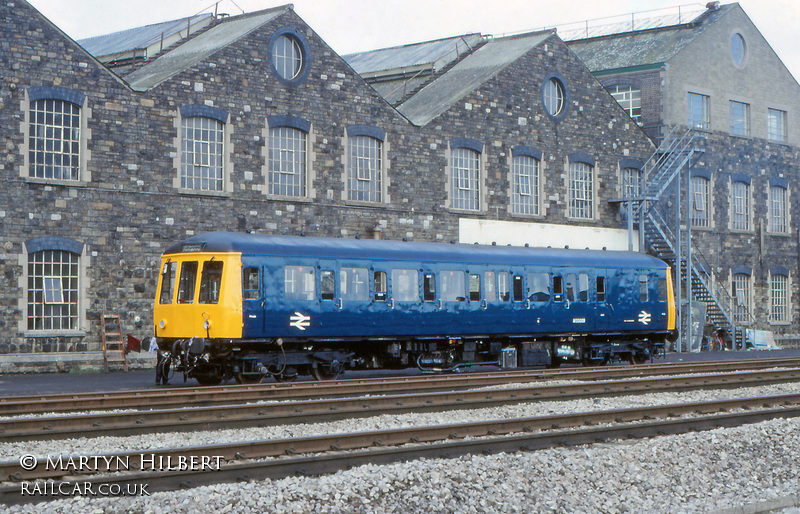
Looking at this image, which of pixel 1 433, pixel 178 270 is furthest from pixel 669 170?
pixel 1 433

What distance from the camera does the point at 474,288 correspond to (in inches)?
926

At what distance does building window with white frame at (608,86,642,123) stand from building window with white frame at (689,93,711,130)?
6.62 feet

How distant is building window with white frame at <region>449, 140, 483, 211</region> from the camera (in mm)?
32312

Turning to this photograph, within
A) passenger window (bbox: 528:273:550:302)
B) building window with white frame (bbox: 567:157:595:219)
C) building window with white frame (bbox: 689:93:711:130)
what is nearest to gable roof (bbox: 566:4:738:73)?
building window with white frame (bbox: 689:93:711:130)

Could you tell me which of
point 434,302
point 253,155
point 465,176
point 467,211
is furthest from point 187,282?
point 465,176

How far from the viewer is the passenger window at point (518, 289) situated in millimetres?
24266

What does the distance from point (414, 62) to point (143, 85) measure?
15.3 m

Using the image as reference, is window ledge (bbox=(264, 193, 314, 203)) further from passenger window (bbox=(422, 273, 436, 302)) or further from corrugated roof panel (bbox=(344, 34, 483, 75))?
corrugated roof panel (bbox=(344, 34, 483, 75))

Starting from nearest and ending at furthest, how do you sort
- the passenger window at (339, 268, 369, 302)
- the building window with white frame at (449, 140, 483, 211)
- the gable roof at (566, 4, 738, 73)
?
the passenger window at (339, 268, 369, 302), the building window with white frame at (449, 140, 483, 211), the gable roof at (566, 4, 738, 73)

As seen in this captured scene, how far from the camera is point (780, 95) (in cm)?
4397

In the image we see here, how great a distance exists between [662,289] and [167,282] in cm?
1330

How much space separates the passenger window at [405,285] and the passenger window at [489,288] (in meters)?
1.95

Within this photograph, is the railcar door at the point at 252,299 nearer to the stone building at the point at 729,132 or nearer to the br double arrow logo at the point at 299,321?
the br double arrow logo at the point at 299,321

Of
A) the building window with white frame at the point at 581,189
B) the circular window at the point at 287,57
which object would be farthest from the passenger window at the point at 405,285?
the building window with white frame at the point at 581,189
